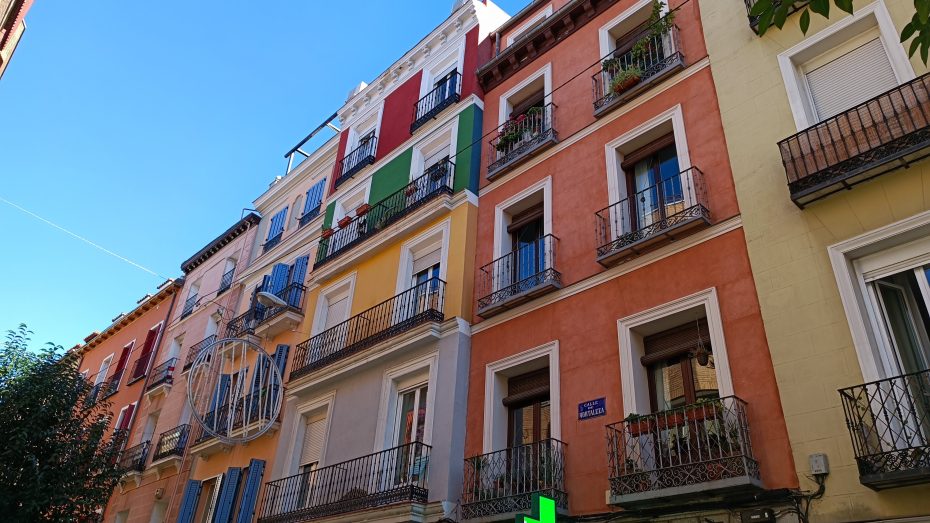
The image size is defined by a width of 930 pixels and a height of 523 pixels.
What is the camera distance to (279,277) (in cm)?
2108

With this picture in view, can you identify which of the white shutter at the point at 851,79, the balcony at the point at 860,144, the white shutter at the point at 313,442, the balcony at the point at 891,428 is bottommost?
Answer: the balcony at the point at 891,428

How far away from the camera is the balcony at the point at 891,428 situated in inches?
271

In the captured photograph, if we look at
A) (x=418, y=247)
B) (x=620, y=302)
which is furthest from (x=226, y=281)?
(x=620, y=302)

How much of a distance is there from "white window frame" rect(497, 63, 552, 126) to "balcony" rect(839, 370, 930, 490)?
928 cm

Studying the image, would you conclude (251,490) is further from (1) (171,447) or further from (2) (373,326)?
(1) (171,447)

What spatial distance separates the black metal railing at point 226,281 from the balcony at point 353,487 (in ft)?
37.5

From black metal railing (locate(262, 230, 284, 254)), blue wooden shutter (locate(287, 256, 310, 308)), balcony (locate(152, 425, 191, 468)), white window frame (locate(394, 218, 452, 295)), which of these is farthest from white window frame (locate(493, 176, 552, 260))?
balcony (locate(152, 425, 191, 468))

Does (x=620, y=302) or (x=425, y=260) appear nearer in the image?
(x=620, y=302)

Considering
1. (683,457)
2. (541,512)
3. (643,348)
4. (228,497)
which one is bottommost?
(541,512)

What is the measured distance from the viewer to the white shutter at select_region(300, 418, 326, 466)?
15.6 metres

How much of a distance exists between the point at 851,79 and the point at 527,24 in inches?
352

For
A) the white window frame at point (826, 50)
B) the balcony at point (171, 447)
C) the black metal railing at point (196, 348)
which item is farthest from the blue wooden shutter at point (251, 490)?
the white window frame at point (826, 50)

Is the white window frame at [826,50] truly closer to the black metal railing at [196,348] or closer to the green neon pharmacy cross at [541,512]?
the green neon pharmacy cross at [541,512]

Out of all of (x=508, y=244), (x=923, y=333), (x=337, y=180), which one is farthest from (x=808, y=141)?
(x=337, y=180)
